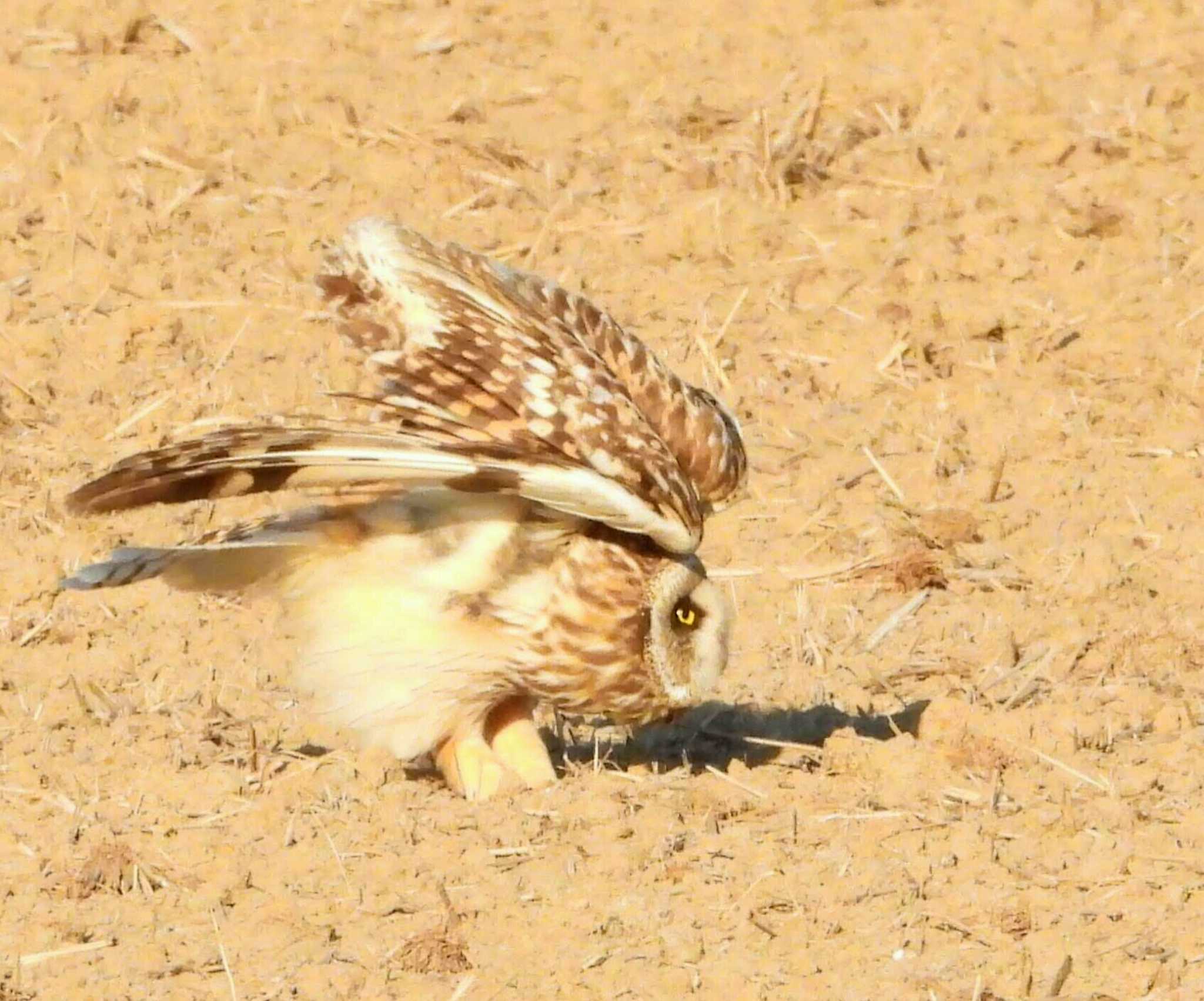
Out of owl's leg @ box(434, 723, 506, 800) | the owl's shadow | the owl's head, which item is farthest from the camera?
the owl's shadow

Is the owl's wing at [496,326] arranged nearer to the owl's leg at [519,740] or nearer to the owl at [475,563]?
the owl at [475,563]

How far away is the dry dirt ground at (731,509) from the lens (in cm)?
507

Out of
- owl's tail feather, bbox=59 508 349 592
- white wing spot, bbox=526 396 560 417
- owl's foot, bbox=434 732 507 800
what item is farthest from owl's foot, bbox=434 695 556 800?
white wing spot, bbox=526 396 560 417

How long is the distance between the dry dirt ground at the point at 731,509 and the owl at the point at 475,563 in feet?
0.84

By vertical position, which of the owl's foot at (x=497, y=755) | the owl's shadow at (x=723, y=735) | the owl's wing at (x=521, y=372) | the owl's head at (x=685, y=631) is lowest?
the owl's shadow at (x=723, y=735)

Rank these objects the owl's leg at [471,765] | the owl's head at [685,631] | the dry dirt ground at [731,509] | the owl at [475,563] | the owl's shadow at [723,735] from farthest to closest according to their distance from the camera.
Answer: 1. the owl's shadow at [723,735]
2. the owl's leg at [471,765]
3. the owl's head at [685,631]
4. the owl at [475,563]
5. the dry dirt ground at [731,509]

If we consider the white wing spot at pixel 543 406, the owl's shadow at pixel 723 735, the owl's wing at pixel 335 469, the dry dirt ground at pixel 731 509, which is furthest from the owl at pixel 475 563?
the owl's shadow at pixel 723 735

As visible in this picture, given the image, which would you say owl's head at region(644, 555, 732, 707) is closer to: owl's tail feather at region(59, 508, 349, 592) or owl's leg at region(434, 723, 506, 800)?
owl's leg at region(434, 723, 506, 800)

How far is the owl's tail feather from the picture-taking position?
5.85 m

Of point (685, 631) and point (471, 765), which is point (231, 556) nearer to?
point (471, 765)

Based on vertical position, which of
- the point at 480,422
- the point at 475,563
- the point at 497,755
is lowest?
the point at 497,755

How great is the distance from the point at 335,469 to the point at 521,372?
791 mm

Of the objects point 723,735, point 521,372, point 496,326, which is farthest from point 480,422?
point 723,735

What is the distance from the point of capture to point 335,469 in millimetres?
5219
